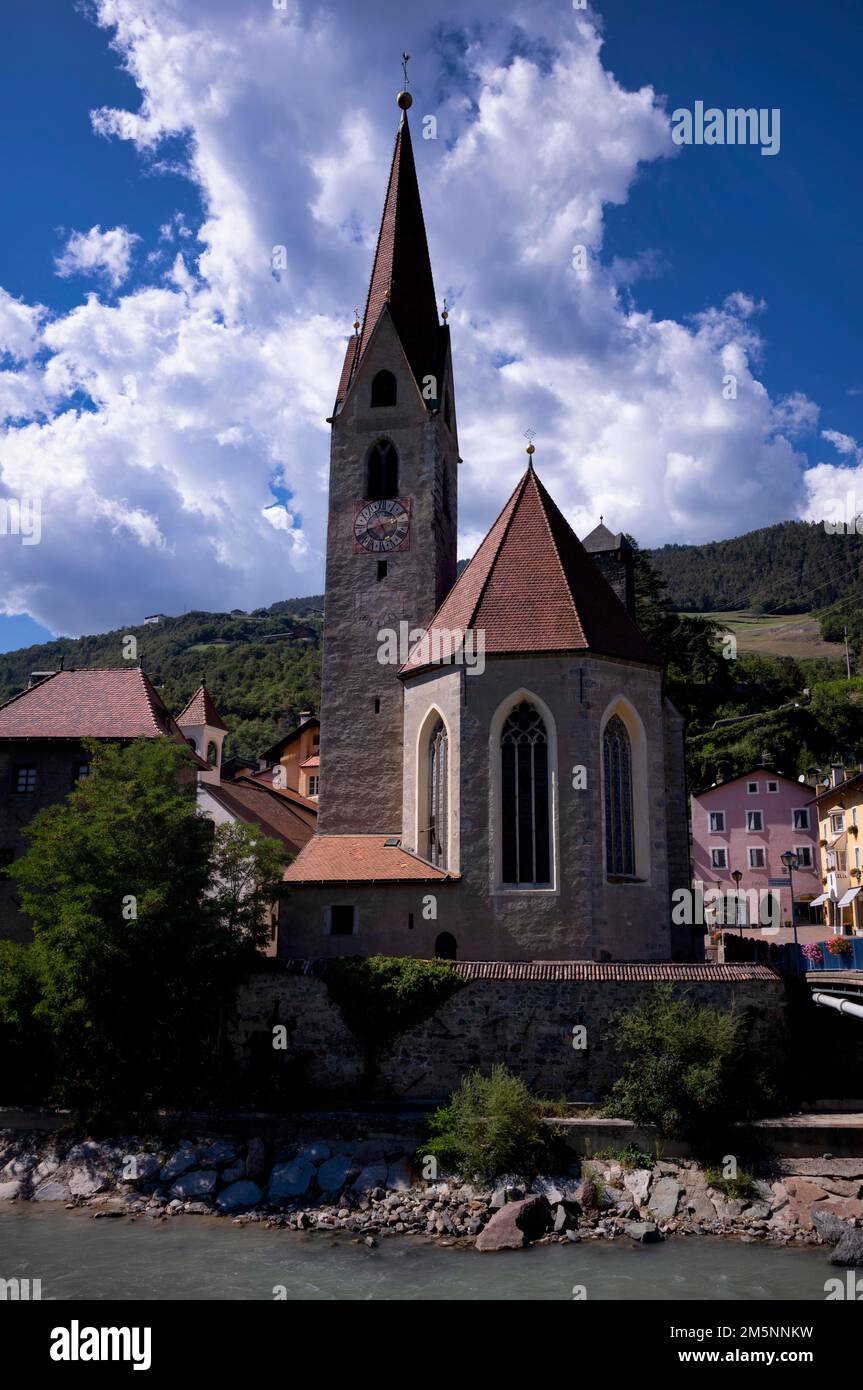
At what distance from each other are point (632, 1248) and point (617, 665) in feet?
47.2

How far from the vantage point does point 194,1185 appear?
21906 millimetres

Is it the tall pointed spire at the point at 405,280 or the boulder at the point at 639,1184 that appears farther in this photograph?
the tall pointed spire at the point at 405,280

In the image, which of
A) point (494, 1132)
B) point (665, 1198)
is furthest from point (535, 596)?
point (665, 1198)

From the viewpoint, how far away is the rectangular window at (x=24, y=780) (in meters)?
33.0

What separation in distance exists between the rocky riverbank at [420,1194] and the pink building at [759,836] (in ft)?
127

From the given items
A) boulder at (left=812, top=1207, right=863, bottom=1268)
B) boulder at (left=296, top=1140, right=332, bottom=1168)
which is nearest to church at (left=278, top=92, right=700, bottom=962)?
boulder at (left=296, top=1140, right=332, bottom=1168)

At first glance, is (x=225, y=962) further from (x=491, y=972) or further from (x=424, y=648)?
(x=424, y=648)

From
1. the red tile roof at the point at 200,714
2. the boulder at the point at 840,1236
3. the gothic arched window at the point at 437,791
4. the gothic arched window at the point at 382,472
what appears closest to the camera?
the boulder at the point at 840,1236

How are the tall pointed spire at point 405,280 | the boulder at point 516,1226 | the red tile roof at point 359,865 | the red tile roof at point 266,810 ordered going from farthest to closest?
the red tile roof at point 266,810
the tall pointed spire at point 405,280
the red tile roof at point 359,865
the boulder at point 516,1226

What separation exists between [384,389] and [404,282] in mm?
4485

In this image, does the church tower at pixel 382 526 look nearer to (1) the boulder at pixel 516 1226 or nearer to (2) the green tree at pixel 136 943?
(2) the green tree at pixel 136 943

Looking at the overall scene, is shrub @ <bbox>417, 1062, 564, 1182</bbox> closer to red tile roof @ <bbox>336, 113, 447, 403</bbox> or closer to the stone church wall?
the stone church wall

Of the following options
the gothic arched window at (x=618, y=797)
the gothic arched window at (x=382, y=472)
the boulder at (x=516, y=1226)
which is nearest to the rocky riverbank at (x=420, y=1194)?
the boulder at (x=516, y=1226)

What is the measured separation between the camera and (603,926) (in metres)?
26.3
